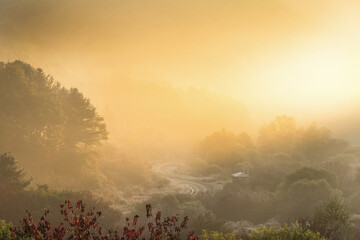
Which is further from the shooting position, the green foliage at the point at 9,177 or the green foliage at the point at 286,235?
the green foliage at the point at 9,177

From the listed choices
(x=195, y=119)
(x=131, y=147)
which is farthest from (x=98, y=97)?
(x=131, y=147)

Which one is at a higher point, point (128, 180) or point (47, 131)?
point (47, 131)

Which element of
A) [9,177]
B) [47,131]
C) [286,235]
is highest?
[47,131]

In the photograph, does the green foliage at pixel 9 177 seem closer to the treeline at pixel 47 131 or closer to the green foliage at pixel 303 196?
the treeline at pixel 47 131

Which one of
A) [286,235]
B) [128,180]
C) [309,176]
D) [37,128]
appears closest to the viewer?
[286,235]

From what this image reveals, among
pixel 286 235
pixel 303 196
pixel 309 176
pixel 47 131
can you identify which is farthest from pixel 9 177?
pixel 309 176

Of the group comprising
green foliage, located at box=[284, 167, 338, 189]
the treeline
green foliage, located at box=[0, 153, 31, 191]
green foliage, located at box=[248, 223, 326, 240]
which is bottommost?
green foliage, located at box=[248, 223, 326, 240]

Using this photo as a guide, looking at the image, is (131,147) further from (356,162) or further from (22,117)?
(356,162)

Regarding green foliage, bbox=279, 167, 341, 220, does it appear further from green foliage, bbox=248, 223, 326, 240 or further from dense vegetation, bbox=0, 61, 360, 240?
green foliage, bbox=248, 223, 326, 240

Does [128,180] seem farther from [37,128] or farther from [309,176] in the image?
[309,176]

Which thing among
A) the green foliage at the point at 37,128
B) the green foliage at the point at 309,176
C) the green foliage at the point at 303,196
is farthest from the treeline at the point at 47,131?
the green foliage at the point at 309,176

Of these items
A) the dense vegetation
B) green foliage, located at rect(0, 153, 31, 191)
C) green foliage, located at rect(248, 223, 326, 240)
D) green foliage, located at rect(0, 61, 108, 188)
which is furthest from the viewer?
green foliage, located at rect(0, 61, 108, 188)

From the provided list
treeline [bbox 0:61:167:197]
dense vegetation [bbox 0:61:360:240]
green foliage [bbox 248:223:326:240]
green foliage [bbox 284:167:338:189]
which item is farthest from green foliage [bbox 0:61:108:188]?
green foliage [bbox 248:223:326:240]

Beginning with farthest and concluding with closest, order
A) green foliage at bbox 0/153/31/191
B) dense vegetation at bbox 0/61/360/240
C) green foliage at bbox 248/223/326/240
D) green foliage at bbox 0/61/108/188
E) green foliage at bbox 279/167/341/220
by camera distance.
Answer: green foliage at bbox 0/61/108/188, green foliage at bbox 279/167/341/220, green foliage at bbox 0/153/31/191, dense vegetation at bbox 0/61/360/240, green foliage at bbox 248/223/326/240
